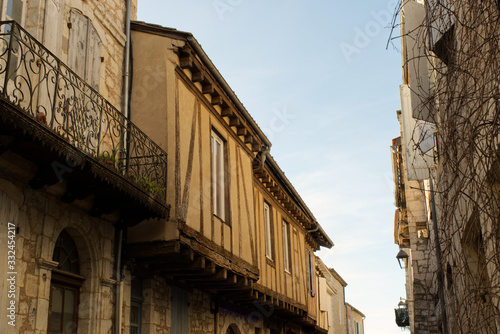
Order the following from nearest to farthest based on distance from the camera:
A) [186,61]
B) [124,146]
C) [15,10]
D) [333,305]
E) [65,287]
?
[15,10]
[65,287]
[124,146]
[186,61]
[333,305]

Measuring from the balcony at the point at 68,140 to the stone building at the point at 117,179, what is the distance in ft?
0.06

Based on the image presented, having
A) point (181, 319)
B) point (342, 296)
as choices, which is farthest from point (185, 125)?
point (342, 296)

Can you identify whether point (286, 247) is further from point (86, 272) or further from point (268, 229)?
point (86, 272)

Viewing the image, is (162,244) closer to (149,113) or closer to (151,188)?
(151,188)

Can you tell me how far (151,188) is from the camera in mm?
7223

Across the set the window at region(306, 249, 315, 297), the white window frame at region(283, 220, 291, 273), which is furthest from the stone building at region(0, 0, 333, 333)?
the window at region(306, 249, 315, 297)

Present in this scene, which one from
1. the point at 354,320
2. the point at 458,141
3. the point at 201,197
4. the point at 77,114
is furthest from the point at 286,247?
the point at 354,320

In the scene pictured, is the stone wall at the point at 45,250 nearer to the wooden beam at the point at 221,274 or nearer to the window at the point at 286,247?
the wooden beam at the point at 221,274

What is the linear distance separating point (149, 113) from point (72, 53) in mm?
1465

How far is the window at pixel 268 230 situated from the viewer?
44.8ft

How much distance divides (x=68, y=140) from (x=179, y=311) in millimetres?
4446

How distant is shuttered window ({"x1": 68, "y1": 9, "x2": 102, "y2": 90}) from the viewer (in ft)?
23.4

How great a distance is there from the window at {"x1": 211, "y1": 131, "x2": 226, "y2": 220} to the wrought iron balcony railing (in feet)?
6.80

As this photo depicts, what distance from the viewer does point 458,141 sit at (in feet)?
13.8
